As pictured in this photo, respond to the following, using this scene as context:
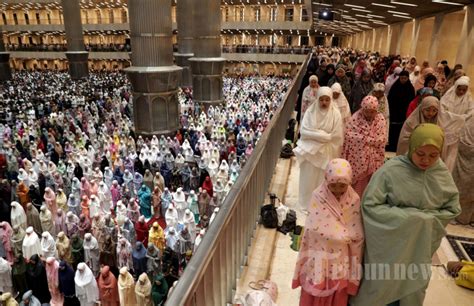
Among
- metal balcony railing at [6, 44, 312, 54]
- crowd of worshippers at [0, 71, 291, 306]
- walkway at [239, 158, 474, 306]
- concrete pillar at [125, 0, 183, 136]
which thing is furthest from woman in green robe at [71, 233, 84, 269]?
metal balcony railing at [6, 44, 312, 54]

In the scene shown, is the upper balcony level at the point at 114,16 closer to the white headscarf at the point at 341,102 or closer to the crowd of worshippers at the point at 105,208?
the crowd of worshippers at the point at 105,208

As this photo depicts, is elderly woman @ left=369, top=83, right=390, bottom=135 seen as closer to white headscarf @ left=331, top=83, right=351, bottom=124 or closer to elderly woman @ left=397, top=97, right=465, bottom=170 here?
white headscarf @ left=331, top=83, right=351, bottom=124

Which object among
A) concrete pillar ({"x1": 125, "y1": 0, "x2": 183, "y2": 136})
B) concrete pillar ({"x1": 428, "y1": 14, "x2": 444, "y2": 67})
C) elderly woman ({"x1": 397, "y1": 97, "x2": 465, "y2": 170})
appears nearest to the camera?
elderly woman ({"x1": 397, "y1": 97, "x2": 465, "y2": 170})

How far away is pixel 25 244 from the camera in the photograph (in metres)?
4.75

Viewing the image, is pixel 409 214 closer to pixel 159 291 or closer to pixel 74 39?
pixel 159 291

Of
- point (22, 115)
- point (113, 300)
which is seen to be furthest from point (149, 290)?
point (22, 115)

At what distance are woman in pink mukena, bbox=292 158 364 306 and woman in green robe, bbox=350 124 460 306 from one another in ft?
0.26

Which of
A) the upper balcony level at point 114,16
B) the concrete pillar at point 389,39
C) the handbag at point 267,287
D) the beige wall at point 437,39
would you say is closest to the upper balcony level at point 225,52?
the upper balcony level at point 114,16

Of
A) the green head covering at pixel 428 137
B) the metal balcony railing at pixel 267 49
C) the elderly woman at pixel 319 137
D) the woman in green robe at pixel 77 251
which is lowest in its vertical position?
the woman in green robe at pixel 77 251

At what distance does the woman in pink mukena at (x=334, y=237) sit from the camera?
6.83 feet

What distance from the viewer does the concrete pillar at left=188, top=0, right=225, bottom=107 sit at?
1391cm

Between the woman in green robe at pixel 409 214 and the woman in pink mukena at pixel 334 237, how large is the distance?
79mm

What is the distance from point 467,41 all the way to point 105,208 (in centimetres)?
1188

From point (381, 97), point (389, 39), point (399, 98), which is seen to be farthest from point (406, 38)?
point (381, 97)
